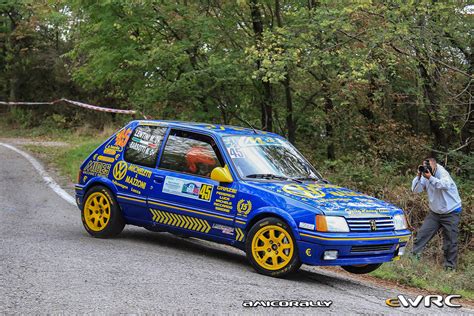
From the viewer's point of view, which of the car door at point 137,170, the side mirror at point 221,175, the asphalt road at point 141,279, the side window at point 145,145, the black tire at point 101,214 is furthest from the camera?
the black tire at point 101,214

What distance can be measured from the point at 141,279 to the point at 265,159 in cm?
234

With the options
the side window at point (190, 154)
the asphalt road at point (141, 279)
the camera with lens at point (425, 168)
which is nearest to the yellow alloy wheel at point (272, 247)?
the asphalt road at point (141, 279)

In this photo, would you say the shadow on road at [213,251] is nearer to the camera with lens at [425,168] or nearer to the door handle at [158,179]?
the door handle at [158,179]

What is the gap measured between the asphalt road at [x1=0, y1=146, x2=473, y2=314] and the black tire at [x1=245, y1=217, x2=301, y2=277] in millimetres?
110

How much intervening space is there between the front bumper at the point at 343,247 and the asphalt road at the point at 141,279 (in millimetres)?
286

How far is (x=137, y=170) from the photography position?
332 inches

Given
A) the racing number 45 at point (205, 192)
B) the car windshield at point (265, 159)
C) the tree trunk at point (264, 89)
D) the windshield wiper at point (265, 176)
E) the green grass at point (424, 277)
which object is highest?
the tree trunk at point (264, 89)

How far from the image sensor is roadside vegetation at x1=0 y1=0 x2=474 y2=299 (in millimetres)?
12977

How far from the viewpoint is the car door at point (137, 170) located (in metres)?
8.28

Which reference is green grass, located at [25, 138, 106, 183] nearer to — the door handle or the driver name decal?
the door handle

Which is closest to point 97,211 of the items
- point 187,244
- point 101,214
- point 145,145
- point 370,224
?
point 101,214

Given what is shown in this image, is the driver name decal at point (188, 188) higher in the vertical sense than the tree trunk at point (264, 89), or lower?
lower

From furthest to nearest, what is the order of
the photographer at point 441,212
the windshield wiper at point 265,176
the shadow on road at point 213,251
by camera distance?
the photographer at point 441,212 < the windshield wiper at point 265,176 < the shadow on road at point 213,251

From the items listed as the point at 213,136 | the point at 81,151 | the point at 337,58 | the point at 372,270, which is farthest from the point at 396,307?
the point at 81,151
